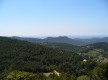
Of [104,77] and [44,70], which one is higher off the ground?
[104,77]

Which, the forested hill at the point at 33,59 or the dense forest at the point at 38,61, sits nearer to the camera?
the dense forest at the point at 38,61

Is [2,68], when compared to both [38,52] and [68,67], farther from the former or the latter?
[38,52]

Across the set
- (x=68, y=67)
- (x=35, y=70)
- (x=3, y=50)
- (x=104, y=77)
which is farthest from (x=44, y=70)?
(x=104, y=77)

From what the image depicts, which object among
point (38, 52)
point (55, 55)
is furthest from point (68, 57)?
point (38, 52)

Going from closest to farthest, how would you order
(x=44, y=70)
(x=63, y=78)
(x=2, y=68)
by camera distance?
(x=63, y=78), (x=2, y=68), (x=44, y=70)

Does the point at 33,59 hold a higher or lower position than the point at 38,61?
higher

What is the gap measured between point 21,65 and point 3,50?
2053 centimetres

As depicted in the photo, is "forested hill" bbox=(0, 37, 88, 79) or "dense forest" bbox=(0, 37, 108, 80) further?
"forested hill" bbox=(0, 37, 88, 79)

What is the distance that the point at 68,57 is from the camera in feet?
368

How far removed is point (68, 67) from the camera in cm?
9506

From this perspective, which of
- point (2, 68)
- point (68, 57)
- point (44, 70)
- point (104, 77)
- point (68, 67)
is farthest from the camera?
point (68, 57)

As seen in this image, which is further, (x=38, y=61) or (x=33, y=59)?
(x=33, y=59)

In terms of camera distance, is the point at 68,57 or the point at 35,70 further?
the point at 68,57

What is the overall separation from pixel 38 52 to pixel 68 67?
80.6ft
